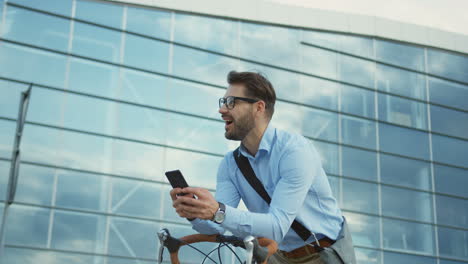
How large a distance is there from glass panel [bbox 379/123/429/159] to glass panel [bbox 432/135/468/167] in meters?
0.45

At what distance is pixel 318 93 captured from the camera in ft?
63.2

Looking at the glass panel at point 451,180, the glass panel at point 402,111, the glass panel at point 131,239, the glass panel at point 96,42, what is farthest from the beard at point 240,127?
the glass panel at point 451,180

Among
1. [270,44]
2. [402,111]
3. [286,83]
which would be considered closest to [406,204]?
[402,111]

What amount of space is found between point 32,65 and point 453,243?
14.0 meters

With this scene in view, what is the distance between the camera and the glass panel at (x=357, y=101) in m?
19.5

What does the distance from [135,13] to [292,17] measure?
5.01 m

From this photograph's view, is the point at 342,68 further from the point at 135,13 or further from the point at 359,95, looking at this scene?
the point at 135,13

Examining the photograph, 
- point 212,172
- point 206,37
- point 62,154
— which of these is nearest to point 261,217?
point 62,154

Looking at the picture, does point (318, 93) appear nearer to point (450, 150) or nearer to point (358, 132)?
point (358, 132)

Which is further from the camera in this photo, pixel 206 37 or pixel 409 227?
pixel 409 227

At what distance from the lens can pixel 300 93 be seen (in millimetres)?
18969

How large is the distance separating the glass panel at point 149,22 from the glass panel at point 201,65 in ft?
2.09

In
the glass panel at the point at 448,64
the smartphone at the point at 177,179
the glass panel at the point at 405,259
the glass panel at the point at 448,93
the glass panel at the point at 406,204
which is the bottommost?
the smartphone at the point at 177,179

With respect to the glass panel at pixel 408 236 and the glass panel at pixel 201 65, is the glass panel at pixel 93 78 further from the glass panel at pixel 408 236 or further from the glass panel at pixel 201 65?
the glass panel at pixel 408 236
